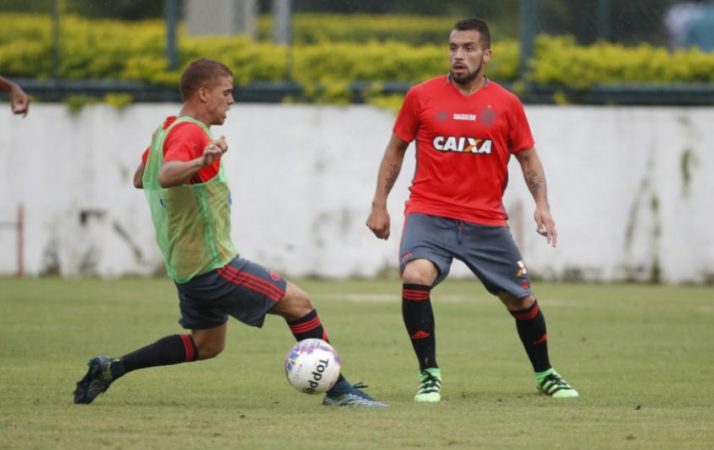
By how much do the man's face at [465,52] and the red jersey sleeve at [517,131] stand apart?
359mm

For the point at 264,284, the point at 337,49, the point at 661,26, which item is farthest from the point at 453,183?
the point at 661,26

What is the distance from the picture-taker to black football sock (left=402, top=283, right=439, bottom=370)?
8.67m

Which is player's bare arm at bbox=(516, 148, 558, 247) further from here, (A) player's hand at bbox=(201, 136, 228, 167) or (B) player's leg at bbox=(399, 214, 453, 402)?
(A) player's hand at bbox=(201, 136, 228, 167)

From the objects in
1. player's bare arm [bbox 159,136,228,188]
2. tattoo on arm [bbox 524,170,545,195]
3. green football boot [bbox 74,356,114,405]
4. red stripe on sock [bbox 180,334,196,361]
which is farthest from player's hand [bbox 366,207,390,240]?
A: green football boot [bbox 74,356,114,405]

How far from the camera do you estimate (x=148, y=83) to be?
19.6 meters

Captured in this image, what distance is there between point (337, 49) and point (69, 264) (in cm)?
457

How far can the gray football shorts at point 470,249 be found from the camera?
8.83 meters

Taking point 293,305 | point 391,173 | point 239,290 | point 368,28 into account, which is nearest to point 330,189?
point 368,28

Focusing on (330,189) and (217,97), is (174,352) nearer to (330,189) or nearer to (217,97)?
(217,97)

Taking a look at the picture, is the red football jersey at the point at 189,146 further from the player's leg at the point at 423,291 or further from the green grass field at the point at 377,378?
the player's leg at the point at 423,291

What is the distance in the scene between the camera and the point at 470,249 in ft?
29.1

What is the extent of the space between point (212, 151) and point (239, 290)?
95 cm

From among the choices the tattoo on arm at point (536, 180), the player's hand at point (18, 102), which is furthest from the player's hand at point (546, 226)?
the player's hand at point (18, 102)

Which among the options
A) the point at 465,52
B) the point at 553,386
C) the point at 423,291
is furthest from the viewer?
the point at 553,386
